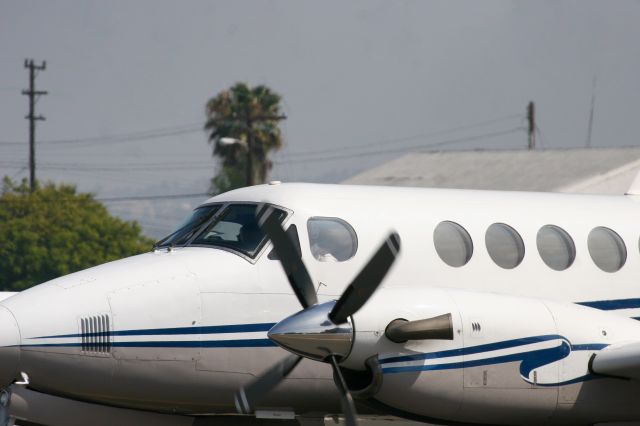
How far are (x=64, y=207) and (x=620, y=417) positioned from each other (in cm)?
6502

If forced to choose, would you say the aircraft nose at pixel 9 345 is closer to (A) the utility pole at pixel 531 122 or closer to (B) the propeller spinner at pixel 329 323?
(B) the propeller spinner at pixel 329 323

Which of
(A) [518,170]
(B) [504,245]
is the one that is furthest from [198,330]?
(A) [518,170]

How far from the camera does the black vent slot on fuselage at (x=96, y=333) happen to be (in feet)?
46.1

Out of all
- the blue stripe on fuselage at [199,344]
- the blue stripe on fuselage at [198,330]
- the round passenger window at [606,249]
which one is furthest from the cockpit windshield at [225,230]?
the round passenger window at [606,249]

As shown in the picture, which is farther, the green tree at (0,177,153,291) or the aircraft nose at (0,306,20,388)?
the green tree at (0,177,153,291)

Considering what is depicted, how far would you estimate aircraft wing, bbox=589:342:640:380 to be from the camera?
A: 46.3ft

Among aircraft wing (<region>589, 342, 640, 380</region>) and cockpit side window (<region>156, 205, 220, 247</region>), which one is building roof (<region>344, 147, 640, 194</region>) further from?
aircraft wing (<region>589, 342, 640, 380</region>)

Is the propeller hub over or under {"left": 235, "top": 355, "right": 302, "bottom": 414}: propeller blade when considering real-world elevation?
over

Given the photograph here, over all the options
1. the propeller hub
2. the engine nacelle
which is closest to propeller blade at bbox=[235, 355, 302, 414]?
the propeller hub

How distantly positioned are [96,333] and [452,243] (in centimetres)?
452

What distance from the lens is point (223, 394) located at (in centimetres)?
1468

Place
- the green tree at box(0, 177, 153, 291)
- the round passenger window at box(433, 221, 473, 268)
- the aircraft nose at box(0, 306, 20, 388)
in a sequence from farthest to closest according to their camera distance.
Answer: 1. the green tree at box(0, 177, 153, 291)
2. the round passenger window at box(433, 221, 473, 268)
3. the aircraft nose at box(0, 306, 20, 388)

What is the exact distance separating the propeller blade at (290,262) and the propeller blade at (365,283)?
2.27 feet

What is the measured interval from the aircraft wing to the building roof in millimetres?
27081
